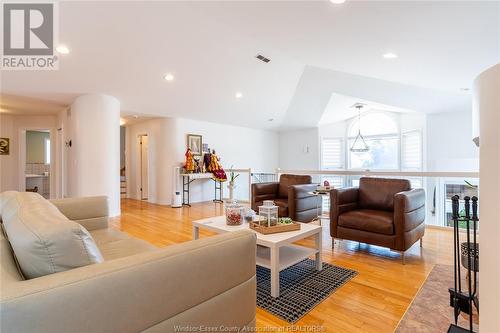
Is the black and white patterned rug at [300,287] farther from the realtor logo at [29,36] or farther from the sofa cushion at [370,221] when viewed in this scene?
the realtor logo at [29,36]

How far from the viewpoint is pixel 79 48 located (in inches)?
144

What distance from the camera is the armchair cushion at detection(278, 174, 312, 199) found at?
13.5 ft

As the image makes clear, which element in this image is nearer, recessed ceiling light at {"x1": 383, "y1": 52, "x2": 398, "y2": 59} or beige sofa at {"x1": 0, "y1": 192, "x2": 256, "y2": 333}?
beige sofa at {"x1": 0, "y1": 192, "x2": 256, "y2": 333}

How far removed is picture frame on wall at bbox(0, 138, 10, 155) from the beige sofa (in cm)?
736

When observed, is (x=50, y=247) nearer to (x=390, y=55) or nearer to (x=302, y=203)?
(x=302, y=203)

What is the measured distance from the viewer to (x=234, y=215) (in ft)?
8.52

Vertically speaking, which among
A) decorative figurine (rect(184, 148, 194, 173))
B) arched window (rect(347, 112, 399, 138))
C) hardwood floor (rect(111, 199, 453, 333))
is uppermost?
arched window (rect(347, 112, 399, 138))

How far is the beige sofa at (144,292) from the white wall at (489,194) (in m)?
0.95

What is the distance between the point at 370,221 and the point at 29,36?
15.1 feet

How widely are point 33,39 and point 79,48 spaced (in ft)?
1.62

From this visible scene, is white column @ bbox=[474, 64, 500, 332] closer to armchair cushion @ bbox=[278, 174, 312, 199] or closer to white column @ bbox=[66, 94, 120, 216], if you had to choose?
armchair cushion @ bbox=[278, 174, 312, 199]

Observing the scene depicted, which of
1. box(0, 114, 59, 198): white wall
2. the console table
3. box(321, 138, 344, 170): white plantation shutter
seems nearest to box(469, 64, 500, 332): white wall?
the console table

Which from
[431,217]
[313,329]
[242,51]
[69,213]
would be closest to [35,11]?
[69,213]

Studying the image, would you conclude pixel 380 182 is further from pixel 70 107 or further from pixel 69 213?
pixel 70 107
